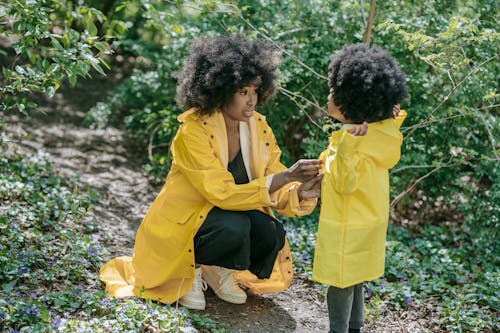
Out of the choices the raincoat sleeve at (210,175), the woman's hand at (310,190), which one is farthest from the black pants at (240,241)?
the woman's hand at (310,190)

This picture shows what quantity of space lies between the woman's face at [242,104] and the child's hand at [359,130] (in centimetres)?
69

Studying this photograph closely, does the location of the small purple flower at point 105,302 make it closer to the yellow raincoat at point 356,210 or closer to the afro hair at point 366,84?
the yellow raincoat at point 356,210

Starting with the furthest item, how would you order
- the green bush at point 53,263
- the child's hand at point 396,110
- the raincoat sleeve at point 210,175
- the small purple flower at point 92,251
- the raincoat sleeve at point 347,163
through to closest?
the small purple flower at point 92,251
the raincoat sleeve at point 210,175
the green bush at point 53,263
the child's hand at point 396,110
the raincoat sleeve at point 347,163

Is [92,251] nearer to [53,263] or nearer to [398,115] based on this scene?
[53,263]

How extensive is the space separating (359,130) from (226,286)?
124 centimetres

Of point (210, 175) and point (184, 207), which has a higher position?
point (210, 175)

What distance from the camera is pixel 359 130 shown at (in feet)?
8.93

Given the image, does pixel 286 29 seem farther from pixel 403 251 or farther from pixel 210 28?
pixel 403 251

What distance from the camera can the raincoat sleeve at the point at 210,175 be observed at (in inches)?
122

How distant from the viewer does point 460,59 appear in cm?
380

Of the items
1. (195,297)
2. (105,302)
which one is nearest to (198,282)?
(195,297)

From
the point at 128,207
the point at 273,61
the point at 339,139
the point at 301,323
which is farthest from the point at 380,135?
the point at 128,207

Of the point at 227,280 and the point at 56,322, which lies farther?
the point at 227,280

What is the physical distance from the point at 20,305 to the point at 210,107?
4.11 ft
